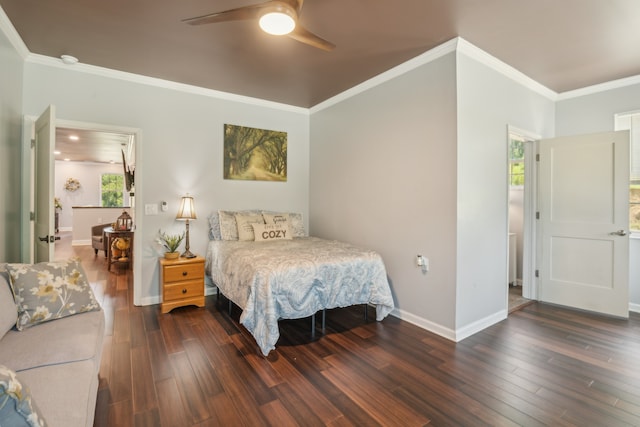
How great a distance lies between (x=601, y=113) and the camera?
381 cm

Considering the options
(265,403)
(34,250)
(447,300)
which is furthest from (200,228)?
(447,300)

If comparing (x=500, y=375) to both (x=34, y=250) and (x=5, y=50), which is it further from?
(x=5, y=50)

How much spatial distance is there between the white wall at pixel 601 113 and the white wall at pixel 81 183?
12.3m

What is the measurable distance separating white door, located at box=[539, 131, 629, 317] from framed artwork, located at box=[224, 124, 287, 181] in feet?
11.3

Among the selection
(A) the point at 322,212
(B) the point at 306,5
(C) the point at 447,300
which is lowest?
(C) the point at 447,300

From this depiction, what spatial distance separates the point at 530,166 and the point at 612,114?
1.00m

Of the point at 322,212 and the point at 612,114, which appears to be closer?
the point at 612,114

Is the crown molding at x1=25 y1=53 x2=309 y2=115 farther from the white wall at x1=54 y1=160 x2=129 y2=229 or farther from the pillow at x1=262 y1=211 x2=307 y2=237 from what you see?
the white wall at x1=54 y1=160 x2=129 y2=229

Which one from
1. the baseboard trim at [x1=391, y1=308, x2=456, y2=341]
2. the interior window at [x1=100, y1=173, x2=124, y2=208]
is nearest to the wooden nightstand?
the baseboard trim at [x1=391, y1=308, x2=456, y2=341]

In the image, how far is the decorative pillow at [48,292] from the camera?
1.84 metres

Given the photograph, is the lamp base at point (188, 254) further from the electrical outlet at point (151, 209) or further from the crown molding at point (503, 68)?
the crown molding at point (503, 68)

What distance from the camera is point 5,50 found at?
8.49 feet

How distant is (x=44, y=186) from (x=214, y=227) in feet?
5.70

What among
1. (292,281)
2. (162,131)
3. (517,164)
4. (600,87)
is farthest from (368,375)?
(600,87)
